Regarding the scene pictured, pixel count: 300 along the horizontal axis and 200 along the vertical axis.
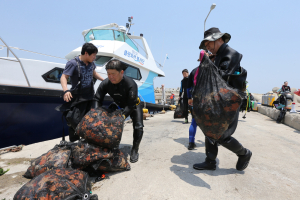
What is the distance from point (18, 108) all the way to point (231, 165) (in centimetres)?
467

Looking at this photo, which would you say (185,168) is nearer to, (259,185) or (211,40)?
(259,185)

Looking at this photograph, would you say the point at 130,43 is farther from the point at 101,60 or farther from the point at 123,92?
the point at 123,92

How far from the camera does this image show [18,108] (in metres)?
4.01

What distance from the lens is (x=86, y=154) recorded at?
1930mm

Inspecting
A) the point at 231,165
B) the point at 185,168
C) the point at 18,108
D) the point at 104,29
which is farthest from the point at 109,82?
the point at 104,29

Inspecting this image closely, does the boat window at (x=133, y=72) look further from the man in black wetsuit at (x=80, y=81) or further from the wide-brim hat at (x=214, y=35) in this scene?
the wide-brim hat at (x=214, y=35)

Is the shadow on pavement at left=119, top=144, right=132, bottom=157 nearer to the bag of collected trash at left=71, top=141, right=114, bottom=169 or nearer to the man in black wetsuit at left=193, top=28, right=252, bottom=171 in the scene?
the bag of collected trash at left=71, top=141, right=114, bottom=169

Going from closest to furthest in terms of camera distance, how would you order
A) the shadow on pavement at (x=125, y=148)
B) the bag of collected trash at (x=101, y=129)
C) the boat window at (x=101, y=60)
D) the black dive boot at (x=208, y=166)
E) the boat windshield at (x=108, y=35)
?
the bag of collected trash at (x=101, y=129), the black dive boot at (x=208, y=166), the shadow on pavement at (x=125, y=148), the boat window at (x=101, y=60), the boat windshield at (x=108, y=35)

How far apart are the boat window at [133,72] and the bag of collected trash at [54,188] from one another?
6184 millimetres

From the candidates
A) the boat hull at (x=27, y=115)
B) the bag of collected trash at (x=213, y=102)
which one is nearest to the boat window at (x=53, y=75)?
the boat hull at (x=27, y=115)

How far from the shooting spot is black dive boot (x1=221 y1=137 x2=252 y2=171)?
6.37 feet

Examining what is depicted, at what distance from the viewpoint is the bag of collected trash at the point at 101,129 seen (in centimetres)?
197

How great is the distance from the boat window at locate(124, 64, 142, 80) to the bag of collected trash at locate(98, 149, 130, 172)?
5616 millimetres

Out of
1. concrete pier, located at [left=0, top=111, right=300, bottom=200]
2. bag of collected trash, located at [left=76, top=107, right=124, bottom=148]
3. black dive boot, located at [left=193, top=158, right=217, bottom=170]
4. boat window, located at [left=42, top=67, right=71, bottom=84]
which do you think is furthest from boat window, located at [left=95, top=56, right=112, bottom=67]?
black dive boot, located at [left=193, top=158, right=217, bottom=170]
